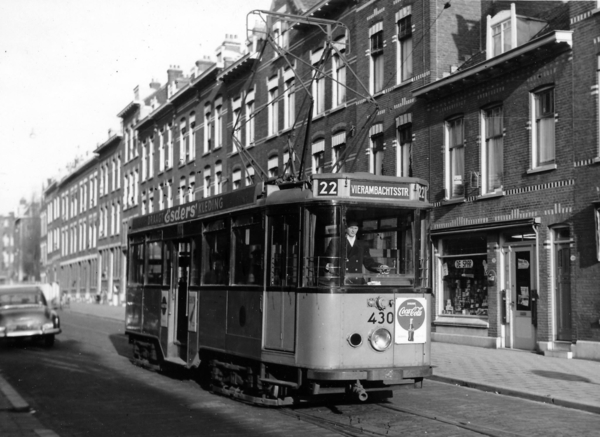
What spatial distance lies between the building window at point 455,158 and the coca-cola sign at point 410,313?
11833 mm

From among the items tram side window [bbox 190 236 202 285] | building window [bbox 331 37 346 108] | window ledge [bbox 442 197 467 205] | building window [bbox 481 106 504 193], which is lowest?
tram side window [bbox 190 236 202 285]

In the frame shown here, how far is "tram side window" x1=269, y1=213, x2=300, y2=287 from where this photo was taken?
10.7 meters

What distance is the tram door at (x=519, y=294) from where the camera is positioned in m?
19.8

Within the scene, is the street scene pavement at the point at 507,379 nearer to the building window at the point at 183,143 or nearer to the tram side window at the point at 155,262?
the tram side window at the point at 155,262

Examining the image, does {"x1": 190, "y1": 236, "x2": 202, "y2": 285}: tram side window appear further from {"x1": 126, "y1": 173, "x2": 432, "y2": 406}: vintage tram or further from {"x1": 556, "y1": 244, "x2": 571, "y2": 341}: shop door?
{"x1": 556, "y1": 244, "x2": 571, "y2": 341}: shop door

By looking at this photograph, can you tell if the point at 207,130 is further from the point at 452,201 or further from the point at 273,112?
the point at 452,201

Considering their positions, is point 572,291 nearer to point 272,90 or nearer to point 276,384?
point 276,384

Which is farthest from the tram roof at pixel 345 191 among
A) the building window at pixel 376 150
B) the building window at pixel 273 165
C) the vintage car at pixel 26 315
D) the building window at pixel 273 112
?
the building window at pixel 273 112

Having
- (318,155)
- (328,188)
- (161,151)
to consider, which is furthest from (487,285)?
(161,151)

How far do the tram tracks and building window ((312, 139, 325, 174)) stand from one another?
19103 mm

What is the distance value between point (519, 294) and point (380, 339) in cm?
1061

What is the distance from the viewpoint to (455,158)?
2270 centimetres

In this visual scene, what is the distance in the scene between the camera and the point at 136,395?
12539mm

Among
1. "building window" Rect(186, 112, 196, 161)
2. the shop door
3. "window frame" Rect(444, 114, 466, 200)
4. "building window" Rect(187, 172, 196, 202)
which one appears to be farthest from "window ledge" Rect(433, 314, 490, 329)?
"building window" Rect(186, 112, 196, 161)
